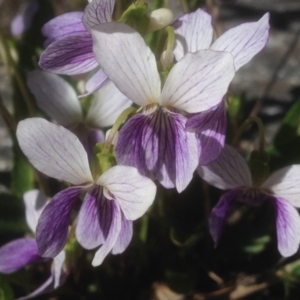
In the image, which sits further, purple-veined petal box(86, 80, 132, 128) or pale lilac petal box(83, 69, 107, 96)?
purple-veined petal box(86, 80, 132, 128)

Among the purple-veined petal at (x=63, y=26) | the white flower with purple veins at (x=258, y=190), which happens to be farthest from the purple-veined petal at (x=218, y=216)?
the purple-veined petal at (x=63, y=26)

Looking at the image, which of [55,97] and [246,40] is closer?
[246,40]

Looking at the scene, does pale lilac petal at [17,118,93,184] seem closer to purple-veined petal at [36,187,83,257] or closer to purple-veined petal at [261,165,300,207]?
purple-veined petal at [36,187,83,257]

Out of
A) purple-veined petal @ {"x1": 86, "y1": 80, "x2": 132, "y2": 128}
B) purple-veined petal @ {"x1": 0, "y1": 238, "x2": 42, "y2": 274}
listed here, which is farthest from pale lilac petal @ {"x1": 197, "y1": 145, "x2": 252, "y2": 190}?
purple-veined petal @ {"x1": 0, "y1": 238, "x2": 42, "y2": 274}

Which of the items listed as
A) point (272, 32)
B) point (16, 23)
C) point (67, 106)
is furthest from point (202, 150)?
point (272, 32)

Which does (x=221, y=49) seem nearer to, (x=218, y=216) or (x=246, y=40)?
(x=246, y=40)

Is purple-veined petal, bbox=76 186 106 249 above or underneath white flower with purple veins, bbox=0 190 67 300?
above

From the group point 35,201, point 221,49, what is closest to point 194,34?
point 221,49
